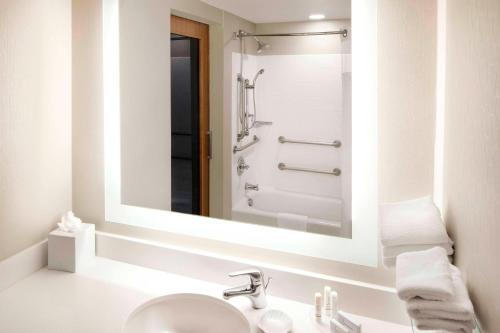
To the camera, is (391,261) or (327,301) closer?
(391,261)

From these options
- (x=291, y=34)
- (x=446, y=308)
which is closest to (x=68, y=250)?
(x=291, y=34)

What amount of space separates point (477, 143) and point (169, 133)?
128cm

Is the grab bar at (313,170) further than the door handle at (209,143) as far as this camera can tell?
No

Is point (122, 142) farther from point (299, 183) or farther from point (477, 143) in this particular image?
point (477, 143)

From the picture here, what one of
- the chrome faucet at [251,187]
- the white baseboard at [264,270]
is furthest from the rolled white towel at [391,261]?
the chrome faucet at [251,187]

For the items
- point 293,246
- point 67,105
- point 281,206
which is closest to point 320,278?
point 293,246

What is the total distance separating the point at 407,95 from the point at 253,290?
0.80 metres

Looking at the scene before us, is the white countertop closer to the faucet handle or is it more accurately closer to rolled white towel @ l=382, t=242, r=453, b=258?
the faucet handle

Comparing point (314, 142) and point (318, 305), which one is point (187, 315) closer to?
point (318, 305)

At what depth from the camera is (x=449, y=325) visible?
0.98m

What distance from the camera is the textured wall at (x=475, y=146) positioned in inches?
33.9

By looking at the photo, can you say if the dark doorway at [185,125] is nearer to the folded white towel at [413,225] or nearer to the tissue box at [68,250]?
the tissue box at [68,250]

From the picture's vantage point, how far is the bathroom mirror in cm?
155

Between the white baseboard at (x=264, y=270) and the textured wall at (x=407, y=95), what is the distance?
33 cm
